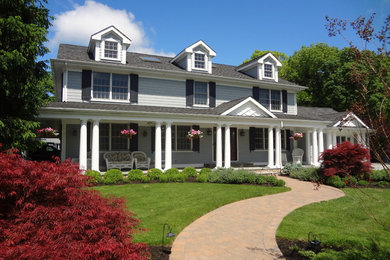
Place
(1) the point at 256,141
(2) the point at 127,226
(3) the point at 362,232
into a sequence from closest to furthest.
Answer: (2) the point at 127,226 → (3) the point at 362,232 → (1) the point at 256,141

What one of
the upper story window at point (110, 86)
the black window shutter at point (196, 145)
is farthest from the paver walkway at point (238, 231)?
the upper story window at point (110, 86)

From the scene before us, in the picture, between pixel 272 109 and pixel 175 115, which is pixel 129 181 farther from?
pixel 272 109

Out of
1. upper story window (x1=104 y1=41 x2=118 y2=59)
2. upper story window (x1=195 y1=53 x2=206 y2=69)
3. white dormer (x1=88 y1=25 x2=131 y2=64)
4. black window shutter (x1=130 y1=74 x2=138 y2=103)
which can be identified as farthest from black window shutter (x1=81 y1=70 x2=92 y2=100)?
upper story window (x1=195 y1=53 x2=206 y2=69)

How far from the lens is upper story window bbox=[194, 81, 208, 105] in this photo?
17486 mm

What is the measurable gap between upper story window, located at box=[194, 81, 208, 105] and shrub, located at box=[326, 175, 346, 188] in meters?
8.44

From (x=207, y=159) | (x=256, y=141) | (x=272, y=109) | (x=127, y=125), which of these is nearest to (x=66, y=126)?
(x=127, y=125)

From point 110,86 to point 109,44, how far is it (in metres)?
2.55

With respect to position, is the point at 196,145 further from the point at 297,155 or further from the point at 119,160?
the point at 297,155

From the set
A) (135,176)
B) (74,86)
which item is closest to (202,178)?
(135,176)

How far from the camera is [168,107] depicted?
1664 cm

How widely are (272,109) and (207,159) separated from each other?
6.08 meters

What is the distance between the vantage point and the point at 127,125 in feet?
51.6

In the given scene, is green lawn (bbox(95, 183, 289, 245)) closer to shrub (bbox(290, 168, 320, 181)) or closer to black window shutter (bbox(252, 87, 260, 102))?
shrub (bbox(290, 168, 320, 181))

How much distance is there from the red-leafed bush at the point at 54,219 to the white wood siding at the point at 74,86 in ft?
36.9
